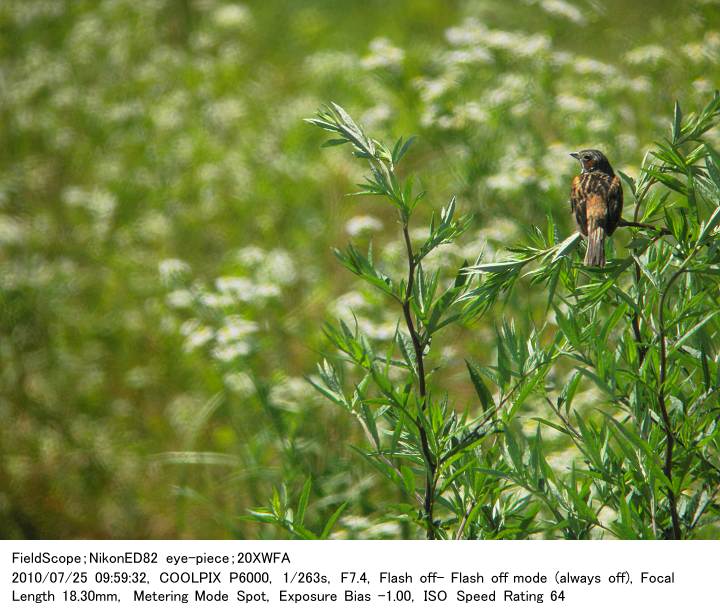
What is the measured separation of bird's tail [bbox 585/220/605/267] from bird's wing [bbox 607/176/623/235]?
0.07 feet

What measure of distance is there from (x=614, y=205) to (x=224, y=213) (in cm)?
261

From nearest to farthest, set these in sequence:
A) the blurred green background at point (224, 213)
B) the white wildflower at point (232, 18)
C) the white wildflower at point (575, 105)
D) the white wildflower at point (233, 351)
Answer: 1. the white wildflower at point (233, 351)
2. the blurred green background at point (224, 213)
3. the white wildflower at point (575, 105)
4. the white wildflower at point (232, 18)

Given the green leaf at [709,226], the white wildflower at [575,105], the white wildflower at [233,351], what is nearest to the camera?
the green leaf at [709,226]

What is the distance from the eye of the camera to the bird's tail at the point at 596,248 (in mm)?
922

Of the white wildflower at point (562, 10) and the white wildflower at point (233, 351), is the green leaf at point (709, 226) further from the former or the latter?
the white wildflower at point (562, 10)

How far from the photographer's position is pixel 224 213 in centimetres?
335

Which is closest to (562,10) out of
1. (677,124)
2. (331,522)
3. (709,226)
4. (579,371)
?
(677,124)

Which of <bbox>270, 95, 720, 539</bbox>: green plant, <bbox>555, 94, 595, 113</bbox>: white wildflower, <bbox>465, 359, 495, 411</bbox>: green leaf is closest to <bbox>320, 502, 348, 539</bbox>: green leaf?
<bbox>270, 95, 720, 539</bbox>: green plant

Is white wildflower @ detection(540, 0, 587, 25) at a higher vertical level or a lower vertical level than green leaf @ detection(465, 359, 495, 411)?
higher

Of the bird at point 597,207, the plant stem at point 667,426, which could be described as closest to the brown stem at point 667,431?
the plant stem at point 667,426

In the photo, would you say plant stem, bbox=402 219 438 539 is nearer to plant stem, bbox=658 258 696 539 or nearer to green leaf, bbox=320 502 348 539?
green leaf, bbox=320 502 348 539

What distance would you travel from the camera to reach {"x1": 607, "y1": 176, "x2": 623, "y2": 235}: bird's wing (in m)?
0.96

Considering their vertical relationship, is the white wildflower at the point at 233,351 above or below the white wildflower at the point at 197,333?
below

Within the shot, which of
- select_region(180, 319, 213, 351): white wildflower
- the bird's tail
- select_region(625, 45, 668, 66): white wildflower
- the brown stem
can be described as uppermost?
select_region(625, 45, 668, 66): white wildflower
